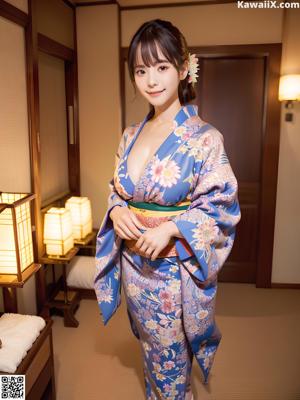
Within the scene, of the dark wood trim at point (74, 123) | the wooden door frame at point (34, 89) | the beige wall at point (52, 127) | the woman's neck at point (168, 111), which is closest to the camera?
the woman's neck at point (168, 111)

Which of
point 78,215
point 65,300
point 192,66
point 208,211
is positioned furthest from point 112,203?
point 65,300

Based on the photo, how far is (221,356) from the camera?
2512 mm

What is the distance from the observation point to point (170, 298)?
1.52 metres

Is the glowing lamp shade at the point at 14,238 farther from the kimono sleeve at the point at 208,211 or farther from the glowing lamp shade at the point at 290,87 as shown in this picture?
the glowing lamp shade at the point at 290,87

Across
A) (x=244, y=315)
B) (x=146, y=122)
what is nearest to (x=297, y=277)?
(x=244, y=315)

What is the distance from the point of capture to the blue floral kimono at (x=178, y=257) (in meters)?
1.42

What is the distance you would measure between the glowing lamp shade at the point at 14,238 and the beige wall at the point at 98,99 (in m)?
1.67

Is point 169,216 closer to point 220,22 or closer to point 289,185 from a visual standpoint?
point 289,185

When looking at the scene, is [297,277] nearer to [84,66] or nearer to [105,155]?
[105,155]

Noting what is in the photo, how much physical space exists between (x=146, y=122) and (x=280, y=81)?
6.49 feet

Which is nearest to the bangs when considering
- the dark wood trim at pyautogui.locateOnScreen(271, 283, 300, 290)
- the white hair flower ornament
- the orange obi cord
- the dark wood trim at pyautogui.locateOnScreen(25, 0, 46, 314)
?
the white hair flower ornament

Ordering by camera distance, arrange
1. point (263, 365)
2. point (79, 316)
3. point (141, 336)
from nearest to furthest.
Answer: point (141, 336) → point (263, 365) → point (79, 316)

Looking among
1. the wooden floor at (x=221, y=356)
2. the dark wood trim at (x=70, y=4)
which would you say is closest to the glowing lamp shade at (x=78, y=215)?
the wooden floor at (x=221, y=356)

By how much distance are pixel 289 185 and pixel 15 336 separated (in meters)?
2.66
